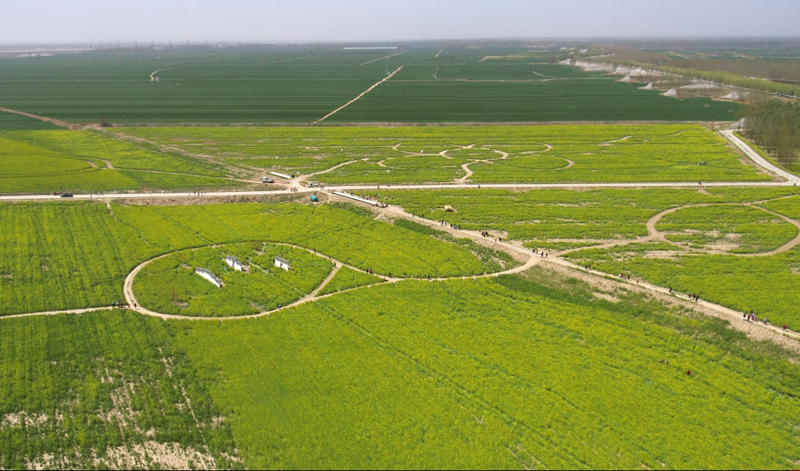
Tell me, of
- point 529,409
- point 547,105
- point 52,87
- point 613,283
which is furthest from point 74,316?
point 52,87

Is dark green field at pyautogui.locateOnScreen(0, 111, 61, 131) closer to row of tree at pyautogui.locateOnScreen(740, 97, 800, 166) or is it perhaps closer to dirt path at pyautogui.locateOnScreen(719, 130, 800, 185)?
dirt path at pyautogui.locateOnScreen(719, 130, 800, 185)

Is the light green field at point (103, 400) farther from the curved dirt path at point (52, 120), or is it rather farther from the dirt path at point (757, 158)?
the curved dirt path at point (52, 120)

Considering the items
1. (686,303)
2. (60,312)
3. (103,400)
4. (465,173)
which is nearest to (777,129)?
(465,173)

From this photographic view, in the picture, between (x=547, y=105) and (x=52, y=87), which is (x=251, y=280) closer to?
(x=547, y=105)

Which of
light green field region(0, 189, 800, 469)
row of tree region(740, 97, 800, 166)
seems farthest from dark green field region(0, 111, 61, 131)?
row of tree region(740, 97, 800, 166)

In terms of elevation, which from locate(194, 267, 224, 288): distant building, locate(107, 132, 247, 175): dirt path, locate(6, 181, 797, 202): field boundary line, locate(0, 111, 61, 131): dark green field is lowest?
locate(194, 267, 224, 288): distant building

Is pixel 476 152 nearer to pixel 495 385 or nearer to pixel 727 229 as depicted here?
pixel 727 229
